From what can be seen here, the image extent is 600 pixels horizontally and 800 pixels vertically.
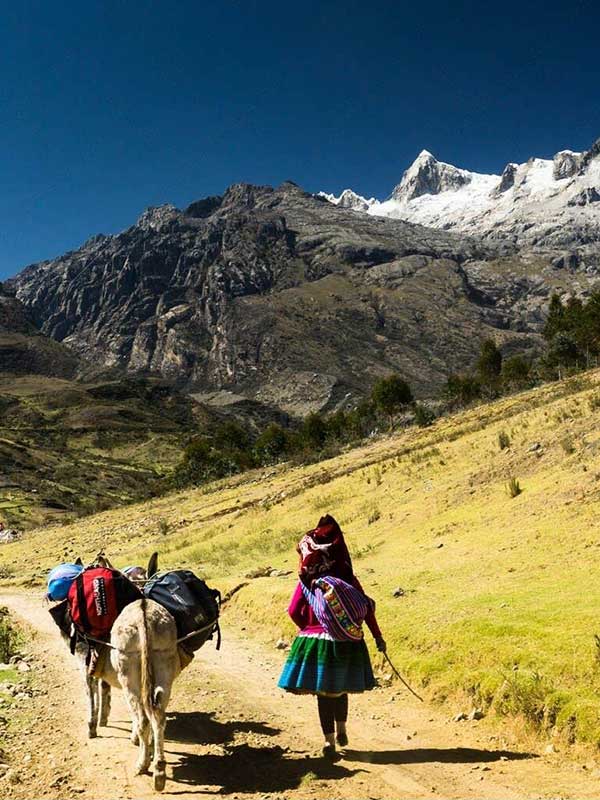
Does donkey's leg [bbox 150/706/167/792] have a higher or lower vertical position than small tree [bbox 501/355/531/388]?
lower

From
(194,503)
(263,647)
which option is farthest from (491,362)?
(263,647)

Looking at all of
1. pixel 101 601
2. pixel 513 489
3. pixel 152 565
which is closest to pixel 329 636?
pixel 152 565

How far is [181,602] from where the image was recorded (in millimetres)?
8148

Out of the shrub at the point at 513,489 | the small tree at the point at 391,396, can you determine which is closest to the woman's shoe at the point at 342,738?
the shrub at the point at 513,489

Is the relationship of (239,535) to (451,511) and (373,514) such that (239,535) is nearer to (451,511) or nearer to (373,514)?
(373,514)

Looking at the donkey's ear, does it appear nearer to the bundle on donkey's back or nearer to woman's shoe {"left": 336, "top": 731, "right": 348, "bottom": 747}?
the bundle on donkey's back

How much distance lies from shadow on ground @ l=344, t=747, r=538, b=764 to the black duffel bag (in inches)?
95.4

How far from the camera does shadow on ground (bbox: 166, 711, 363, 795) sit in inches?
290

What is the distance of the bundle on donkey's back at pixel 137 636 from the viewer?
7098mm

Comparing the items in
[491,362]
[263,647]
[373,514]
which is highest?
[491,362]

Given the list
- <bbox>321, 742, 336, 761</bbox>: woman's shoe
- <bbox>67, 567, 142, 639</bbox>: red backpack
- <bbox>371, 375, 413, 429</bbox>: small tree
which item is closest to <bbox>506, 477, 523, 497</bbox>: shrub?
<bbox>321, 742, 336, 761</bbox>: woman's shoe

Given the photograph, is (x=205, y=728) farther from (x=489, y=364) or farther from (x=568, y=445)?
(x=489, y=364)

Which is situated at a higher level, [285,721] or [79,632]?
[79,632]

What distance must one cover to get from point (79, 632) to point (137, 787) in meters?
2.10
